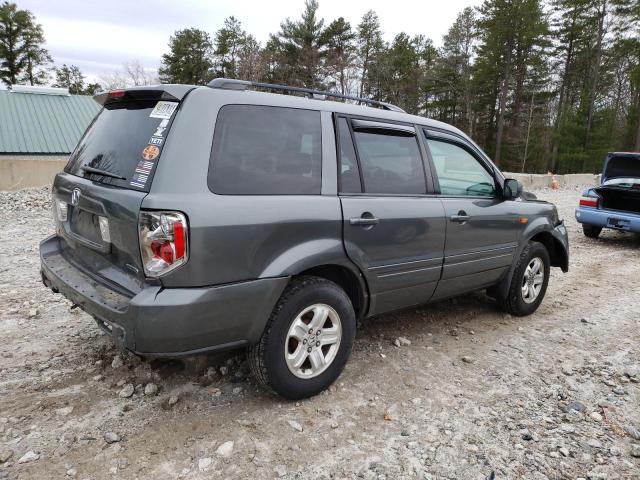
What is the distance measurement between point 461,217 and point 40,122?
63.6 feet

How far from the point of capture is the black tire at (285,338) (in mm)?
2641

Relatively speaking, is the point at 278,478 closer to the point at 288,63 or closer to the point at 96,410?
the point at 96,410

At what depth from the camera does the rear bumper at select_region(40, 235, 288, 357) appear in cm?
226

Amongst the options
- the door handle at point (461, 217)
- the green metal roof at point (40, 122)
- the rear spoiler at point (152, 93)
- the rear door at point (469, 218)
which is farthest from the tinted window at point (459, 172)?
the green metal roof at point (40, 122)

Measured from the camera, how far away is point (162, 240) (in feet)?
7.43

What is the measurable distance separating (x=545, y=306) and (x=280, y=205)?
12.3 feet

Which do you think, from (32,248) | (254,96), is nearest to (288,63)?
(32,248)

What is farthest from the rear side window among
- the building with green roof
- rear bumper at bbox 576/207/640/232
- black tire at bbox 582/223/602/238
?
the building with green roof

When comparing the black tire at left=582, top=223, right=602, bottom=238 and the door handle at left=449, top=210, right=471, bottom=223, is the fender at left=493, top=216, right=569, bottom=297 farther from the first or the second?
the black tire at left=582, top=223, right=602, bottom=238

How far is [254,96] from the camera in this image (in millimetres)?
2658

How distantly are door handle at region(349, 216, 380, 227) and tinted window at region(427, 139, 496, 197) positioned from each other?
874 mm

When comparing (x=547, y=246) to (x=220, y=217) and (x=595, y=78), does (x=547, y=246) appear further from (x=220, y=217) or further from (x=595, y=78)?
(x=595, y=78)

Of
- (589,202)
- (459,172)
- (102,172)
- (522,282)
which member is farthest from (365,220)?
(589,202)

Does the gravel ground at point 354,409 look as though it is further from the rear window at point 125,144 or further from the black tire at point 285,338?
the rear window at point 125,144
